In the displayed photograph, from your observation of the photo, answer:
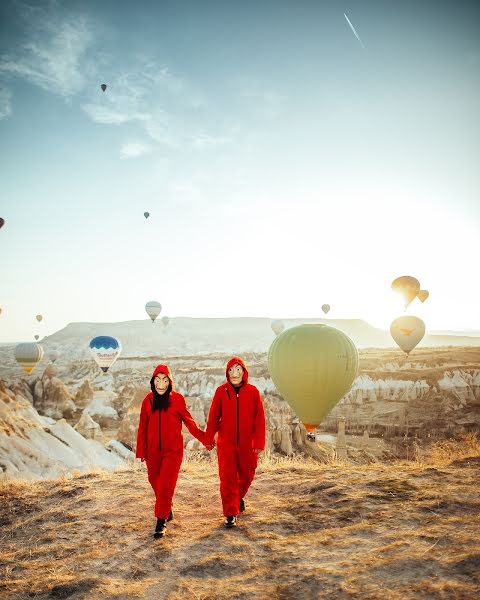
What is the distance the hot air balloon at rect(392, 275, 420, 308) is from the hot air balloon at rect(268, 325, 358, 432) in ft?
50.9

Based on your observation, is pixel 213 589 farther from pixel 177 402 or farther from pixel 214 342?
pixel 214 342

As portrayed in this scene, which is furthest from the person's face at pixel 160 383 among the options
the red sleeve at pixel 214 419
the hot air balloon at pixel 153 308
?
the hot air balloon at pixel 153 308

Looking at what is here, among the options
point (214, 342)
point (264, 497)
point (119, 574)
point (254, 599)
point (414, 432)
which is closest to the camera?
point (254, 599)

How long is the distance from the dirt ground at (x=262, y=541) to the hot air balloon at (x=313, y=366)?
2257mm

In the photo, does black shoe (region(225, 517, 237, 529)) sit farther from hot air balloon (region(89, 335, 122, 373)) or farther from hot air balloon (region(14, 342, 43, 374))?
hot air balloon (region(14, 342, 43, 374))

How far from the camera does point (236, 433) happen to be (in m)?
4.46

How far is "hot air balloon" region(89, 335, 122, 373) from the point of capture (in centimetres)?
2300

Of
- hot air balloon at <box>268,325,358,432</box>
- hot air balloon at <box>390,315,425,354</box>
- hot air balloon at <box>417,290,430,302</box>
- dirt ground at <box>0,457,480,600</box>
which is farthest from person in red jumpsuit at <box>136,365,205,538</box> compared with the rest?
hot air balloon at <box>417,290,430,302</box>

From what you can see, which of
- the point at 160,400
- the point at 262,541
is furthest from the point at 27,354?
the point at 262,541

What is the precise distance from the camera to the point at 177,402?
455cm

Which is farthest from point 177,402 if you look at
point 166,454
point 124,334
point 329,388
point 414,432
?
point 124,334

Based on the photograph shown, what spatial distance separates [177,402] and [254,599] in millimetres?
2123

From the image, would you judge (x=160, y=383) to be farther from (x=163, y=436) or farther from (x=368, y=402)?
(x=368, y=402)

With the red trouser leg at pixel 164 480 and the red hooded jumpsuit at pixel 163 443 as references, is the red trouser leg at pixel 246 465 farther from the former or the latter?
the red trouser leg at pixel 164 480
